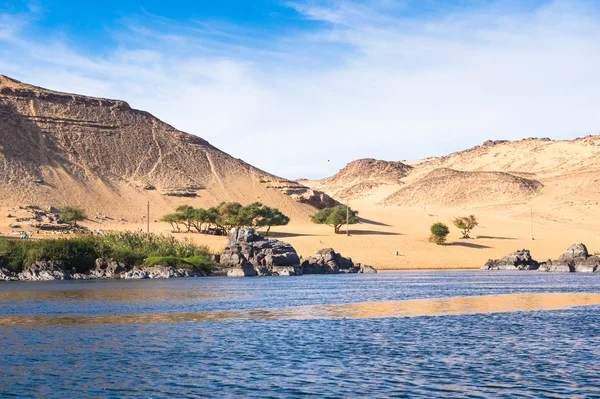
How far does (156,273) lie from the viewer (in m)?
66.4

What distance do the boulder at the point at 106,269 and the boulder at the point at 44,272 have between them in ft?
7.74

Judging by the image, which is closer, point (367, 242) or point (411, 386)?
point (411, 386)

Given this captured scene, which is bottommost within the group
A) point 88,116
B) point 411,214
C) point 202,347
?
point 202,347

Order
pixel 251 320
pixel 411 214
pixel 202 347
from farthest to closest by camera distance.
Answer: pixel 411 214
pixel 251 320
pixel 202 347

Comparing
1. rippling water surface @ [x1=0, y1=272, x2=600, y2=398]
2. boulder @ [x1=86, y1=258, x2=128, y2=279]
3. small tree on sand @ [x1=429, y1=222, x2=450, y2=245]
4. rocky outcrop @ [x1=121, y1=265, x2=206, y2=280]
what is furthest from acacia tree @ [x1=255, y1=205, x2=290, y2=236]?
rippling water surface @ [x1=0, y1=272, x2=600, y2=398]

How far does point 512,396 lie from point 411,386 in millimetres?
2496

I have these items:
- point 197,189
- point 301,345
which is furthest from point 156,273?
point 197,189

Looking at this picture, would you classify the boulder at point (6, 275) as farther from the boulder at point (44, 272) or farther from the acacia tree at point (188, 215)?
the acacia tree at point (188, 215)

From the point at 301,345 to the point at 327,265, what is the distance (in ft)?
163

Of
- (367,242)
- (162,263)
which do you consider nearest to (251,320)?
(162,263)

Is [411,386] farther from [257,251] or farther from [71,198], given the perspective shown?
[71,198]

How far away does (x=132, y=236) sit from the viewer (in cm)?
7256

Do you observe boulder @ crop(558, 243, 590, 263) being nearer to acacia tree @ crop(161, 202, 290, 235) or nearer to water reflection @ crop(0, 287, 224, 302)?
acacia tree @ crop(161, 202, 290, 235)

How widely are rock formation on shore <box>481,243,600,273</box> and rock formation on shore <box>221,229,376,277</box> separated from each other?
16.0m
